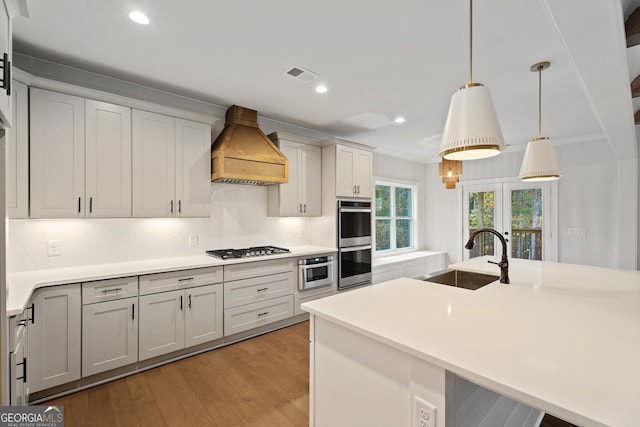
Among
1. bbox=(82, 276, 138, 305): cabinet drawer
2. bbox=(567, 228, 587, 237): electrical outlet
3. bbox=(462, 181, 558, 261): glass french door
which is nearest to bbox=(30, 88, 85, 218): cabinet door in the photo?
bbox=(82, 276, 138, 305): cabinet drawer

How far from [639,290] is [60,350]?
3977mm

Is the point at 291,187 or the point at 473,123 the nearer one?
the point at 473,123

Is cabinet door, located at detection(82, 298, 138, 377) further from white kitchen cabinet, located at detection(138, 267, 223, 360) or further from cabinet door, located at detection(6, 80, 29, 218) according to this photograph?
cabinet door, located at detection(6, 80, 29, 218)

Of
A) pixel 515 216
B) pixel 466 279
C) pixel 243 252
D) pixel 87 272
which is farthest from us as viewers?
pixel 515 216

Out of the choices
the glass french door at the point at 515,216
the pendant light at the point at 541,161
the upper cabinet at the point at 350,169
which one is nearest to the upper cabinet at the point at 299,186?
the upper cabinet at the point at 350,169

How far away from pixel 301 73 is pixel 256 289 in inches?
89.3

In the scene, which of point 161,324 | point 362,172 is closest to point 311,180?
point 362,172

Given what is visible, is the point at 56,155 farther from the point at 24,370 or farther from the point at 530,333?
the point at 530,333

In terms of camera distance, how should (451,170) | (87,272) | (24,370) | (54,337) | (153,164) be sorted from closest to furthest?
(24,370) < (54,337) < (87,272) < (153,164) < (451,170)

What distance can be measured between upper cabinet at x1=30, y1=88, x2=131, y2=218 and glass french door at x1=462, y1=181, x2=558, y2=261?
18.8ft

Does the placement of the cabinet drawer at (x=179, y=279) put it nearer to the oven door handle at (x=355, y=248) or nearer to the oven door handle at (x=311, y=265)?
the oven door handle at (x=311, y=265)

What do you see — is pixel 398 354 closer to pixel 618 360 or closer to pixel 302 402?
pixel 618 360

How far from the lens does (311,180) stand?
416 centimetres

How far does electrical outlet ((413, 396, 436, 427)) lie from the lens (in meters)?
1.05
